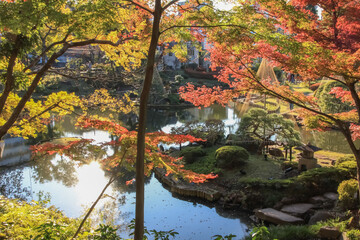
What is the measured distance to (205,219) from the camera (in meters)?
7.49

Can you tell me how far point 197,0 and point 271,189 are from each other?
624 centimetres

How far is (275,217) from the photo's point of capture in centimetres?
708

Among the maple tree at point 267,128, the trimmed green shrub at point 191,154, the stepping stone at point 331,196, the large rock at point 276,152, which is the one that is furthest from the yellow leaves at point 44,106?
the large rock at point 276,152

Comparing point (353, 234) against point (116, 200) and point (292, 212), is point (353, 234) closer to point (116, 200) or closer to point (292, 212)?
point (292, 212)

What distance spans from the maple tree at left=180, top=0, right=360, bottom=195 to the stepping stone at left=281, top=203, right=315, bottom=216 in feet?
8.13

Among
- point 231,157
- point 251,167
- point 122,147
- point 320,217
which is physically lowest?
point 320,217

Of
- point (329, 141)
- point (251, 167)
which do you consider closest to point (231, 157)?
point (251, 167)

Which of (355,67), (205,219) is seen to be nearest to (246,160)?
(205,219)

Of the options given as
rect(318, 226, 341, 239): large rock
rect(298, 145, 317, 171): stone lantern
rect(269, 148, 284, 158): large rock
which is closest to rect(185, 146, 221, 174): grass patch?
rect(269, 148, 284, 158): large rock

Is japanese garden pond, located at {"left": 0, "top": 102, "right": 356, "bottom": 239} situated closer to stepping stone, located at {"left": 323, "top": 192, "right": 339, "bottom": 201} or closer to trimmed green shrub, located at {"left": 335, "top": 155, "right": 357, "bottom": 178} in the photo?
stepping stone, located at {"left": 323, "top": 192, "right": 339, "bottom": 201}

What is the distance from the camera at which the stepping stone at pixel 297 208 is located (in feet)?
24.0

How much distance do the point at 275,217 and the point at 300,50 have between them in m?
4.72

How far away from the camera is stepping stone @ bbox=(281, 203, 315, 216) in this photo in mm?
7301

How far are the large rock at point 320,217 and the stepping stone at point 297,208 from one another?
0.52 metres
